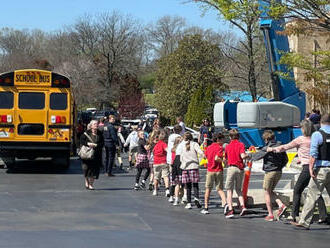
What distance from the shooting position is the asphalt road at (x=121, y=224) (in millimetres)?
10031

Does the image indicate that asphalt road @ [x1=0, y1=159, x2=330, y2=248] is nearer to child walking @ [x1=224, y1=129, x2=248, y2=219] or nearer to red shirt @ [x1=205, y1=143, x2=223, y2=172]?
child walking @ [x1=224, y1=129, x2=248, y2=219]

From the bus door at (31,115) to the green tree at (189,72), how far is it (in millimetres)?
27667

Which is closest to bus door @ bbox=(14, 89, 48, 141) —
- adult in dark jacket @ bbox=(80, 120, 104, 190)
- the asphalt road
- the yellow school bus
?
the yellow school bus

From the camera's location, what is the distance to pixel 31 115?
21.6 m

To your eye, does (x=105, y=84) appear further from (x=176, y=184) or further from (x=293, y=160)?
(x=176, y=184)

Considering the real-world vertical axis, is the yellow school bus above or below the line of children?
above

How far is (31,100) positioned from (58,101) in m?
0.82

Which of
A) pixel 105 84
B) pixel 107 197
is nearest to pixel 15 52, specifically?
pixel 105 84

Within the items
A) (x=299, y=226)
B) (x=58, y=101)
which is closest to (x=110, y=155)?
(x=58, y=101)

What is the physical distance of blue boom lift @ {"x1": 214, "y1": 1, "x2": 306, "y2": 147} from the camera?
2486 centimetres

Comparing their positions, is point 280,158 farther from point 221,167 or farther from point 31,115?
point 31,115

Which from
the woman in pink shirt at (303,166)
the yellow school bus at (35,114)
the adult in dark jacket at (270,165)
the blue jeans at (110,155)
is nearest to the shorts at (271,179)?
the adult in dark jacket at (270,165)

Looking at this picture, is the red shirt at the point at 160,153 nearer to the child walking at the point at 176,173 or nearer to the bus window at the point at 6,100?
the child walking at the point at 176,173

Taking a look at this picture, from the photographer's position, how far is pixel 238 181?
13.1 metres
